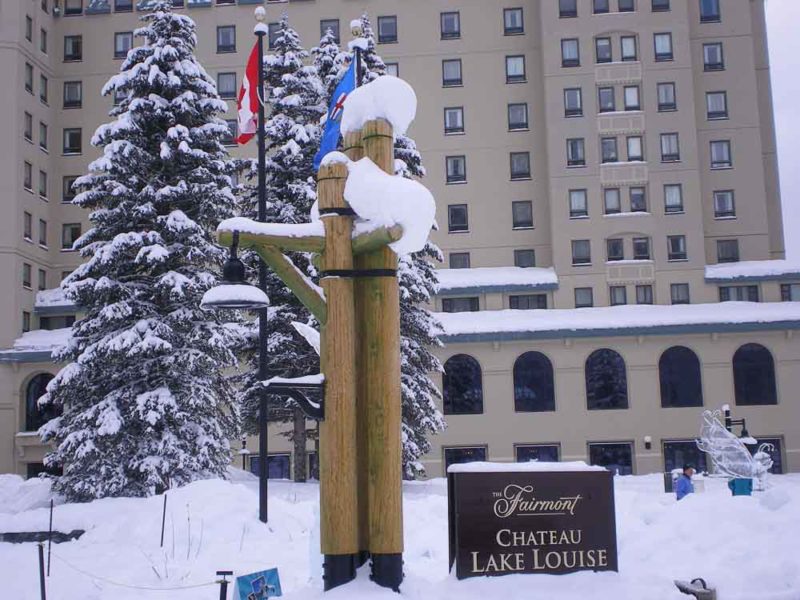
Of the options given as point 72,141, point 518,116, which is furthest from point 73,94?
point 518,116

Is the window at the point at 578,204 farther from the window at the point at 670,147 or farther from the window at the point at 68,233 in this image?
the window at the point at 68,233

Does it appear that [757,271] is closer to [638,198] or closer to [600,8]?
[638,198]

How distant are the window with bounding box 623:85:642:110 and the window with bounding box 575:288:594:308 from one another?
31.0 feet

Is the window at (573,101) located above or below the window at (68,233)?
above

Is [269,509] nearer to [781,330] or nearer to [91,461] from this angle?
[91,461]

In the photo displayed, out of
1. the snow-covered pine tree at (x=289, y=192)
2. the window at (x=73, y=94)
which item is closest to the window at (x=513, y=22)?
the snow-covered pine tree at (x=289, y=192)

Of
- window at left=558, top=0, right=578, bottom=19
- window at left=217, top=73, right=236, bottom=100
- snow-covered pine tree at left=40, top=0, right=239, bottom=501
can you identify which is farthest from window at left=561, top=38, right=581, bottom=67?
snow-covered pine tree at left=40, top=0, right=239, bottom=501

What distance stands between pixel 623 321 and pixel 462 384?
7628 mm

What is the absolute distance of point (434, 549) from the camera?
12.6m

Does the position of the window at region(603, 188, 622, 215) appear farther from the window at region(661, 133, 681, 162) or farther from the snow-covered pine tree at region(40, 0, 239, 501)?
the snow-covered pine tree at region(40, 0, 239, 501)

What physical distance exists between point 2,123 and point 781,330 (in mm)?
36743

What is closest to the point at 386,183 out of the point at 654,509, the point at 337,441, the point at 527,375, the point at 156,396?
the point at 337,441

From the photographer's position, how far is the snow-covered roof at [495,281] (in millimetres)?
41000

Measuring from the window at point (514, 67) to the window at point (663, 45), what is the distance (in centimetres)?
659
